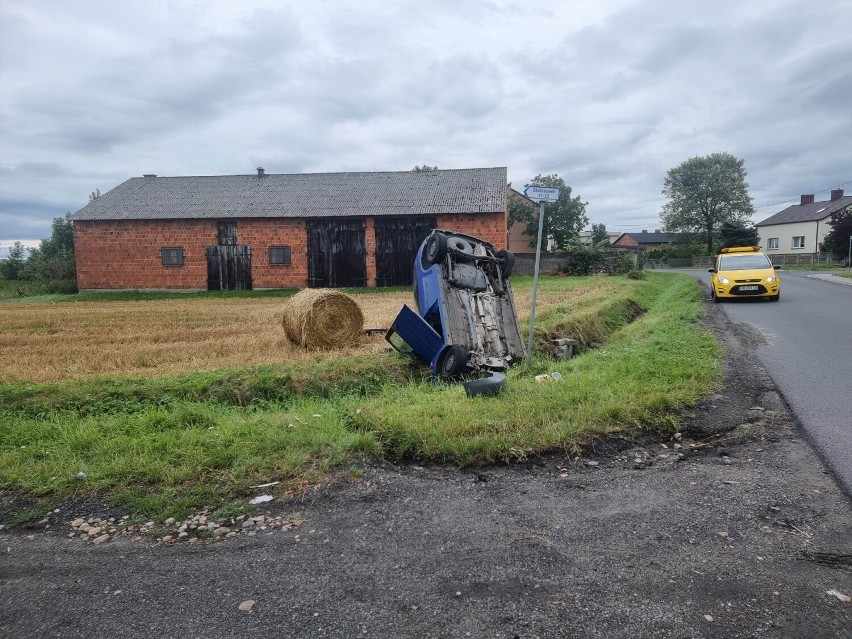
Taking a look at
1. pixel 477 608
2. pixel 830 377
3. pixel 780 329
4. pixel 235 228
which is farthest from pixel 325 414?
pixel 235 228

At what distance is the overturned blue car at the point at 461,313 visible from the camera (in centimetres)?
772

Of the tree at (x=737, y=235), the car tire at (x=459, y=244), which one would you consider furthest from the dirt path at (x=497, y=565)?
the tree at (x=737, y=235)

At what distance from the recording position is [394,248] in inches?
1052

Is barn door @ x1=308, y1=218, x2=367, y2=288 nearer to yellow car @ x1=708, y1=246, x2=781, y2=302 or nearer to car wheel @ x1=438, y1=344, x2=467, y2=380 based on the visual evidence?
yellow car @ x1=708, y1=246, x2=781, y2=302

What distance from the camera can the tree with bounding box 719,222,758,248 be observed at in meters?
50.3

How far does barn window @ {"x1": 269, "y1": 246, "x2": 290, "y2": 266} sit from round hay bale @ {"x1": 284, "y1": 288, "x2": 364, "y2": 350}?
56.7 feet

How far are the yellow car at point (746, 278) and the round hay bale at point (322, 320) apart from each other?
12.0m

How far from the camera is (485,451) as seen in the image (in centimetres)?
477

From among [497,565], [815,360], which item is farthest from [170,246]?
[497,565]

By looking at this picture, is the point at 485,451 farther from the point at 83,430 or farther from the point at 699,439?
the point at 83,430

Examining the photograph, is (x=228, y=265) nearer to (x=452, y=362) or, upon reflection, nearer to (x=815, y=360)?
(x=452, y=362)

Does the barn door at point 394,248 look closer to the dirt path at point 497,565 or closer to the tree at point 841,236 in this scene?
the dirt path at point 497,565

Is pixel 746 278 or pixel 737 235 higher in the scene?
pixel 737 235

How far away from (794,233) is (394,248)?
52.4 m
